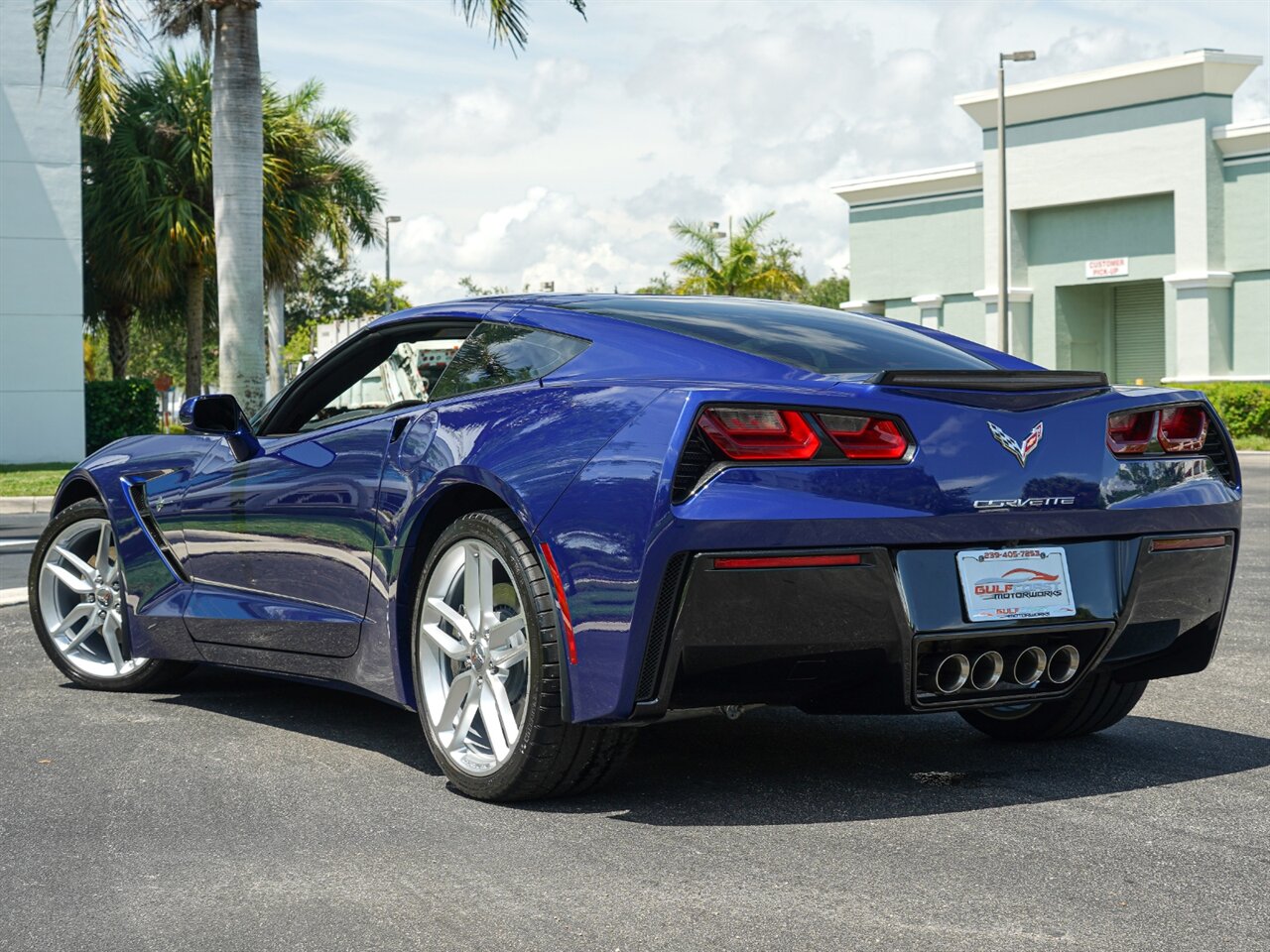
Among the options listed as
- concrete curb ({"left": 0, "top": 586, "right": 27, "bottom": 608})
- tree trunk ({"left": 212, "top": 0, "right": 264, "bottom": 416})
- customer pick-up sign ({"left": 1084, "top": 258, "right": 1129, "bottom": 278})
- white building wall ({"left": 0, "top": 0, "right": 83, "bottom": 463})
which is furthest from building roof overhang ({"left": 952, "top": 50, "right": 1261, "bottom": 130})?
concrete curb ({"left": 0, "top": 586, "right": 27, "bottom": 608})

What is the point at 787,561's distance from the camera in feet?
12.8

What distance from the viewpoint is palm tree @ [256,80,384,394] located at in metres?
29.1

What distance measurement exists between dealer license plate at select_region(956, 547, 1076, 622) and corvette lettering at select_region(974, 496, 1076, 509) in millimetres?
111

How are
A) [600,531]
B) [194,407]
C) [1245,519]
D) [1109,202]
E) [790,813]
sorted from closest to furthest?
[600,531]
[790,813]
[194,407]
[1245,519]
[1109,202]

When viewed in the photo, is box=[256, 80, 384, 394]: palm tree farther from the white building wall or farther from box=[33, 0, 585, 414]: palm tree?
box=[33, 0, 585, 414]: palm tree

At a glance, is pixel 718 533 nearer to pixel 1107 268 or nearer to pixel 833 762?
pixel 833 762

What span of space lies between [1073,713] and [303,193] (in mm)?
26688

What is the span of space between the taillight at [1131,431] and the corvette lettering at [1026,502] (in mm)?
242

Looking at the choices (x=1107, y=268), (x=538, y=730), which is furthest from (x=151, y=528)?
(x=1107, y=268)

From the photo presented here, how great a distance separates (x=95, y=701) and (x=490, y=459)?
2.57 metres

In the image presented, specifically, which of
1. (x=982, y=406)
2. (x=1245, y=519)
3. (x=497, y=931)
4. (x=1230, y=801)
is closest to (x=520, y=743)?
(x=497, y=931)

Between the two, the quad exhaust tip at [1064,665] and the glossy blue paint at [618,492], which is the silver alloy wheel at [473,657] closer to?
the glossy blue paint at [618,492]

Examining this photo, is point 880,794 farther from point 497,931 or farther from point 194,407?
point 194,407

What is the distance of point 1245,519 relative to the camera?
14.0m
